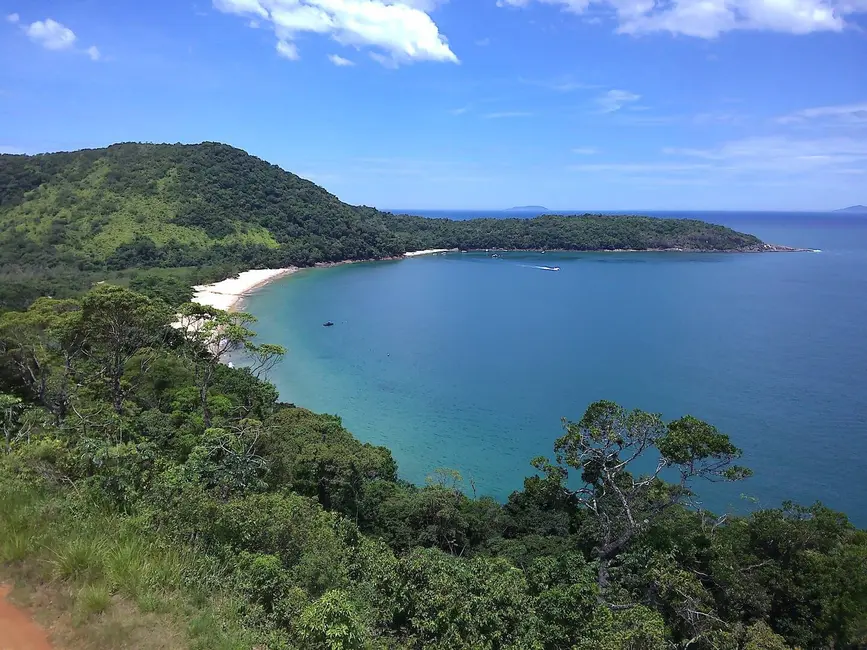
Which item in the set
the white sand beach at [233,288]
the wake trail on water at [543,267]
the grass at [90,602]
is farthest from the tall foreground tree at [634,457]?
the wake trail on water at [543,267]

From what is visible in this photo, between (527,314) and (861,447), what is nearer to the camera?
(861,447)

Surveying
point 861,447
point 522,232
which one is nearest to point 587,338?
point 861,447

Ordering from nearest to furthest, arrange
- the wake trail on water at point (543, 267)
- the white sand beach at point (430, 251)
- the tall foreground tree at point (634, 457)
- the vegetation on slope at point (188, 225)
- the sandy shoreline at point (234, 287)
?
the tall foreground tree at point (634, 457) < the sandy shoreline at point (234, 287) < the vegetation on slope at point (188, 225) < the wake trail on water at point (543, 267) < the white sand beach at point (430, 251)

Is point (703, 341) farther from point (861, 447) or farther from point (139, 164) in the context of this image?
point (139, 164)

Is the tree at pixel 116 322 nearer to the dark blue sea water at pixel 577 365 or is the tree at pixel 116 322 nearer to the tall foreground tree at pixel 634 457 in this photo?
the tall foreground tree at pixel 634 457

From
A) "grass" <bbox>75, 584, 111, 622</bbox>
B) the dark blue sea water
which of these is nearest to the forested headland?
"grass" <bbox>75, 584, 111, 622</bbox>

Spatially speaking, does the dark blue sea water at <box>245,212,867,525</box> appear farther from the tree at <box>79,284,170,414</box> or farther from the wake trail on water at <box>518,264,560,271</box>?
the wake trail on water at <box>518,264,560,271</box>

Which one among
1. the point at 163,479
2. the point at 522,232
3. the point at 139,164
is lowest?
the point at 163,479
